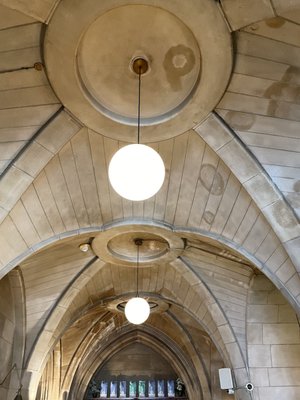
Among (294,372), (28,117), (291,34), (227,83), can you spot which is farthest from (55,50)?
(294,372)

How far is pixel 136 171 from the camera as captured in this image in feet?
9.63

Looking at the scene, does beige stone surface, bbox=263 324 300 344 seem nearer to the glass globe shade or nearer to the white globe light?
the glass globe shade

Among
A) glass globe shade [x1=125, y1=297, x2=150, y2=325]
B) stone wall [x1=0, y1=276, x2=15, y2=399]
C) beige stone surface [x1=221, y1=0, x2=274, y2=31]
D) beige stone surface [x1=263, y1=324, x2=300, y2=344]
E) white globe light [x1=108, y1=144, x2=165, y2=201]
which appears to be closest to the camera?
beige stone surface [x1=221, y1=0, x2=274, y2=31]

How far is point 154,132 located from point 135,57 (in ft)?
2.82

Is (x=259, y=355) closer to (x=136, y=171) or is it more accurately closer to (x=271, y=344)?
(x=271, y=344)

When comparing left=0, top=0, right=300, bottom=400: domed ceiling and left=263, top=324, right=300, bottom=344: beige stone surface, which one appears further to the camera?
left=263, top=324, right=300, bottom=344: beige stone surface

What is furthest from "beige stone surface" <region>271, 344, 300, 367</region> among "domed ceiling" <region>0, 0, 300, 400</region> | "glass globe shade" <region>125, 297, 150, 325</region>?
"glass globe shade" <region>125, 297, 150, 325</region>

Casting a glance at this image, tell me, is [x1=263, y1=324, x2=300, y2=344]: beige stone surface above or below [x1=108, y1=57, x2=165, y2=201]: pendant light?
below

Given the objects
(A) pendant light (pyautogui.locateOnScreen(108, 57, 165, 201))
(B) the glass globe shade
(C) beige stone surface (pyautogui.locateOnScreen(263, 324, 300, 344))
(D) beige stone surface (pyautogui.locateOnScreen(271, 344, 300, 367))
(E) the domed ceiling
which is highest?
(E) the domed ceiling

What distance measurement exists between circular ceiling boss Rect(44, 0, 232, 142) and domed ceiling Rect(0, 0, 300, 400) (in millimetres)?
11

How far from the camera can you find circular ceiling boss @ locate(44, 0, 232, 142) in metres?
2.96

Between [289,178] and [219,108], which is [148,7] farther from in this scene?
[289,178]

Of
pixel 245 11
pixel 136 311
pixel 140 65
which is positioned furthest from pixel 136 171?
pixel 136 311

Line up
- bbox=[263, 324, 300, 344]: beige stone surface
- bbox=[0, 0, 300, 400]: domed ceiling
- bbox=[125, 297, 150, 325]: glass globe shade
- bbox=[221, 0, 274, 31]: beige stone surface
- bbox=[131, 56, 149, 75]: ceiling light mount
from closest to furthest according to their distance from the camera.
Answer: bbox=[221, 0, 274, 31]: beige stone surface < bbox=[0, 0, 300, 400]: domed ceiling < bbox=[131, 56, 149, 75]: ceiling light mount < bbox=[125, 297, 150, 325]: glass globe shade < bbox=[263, 324, 300, 344]: beige stone surface
